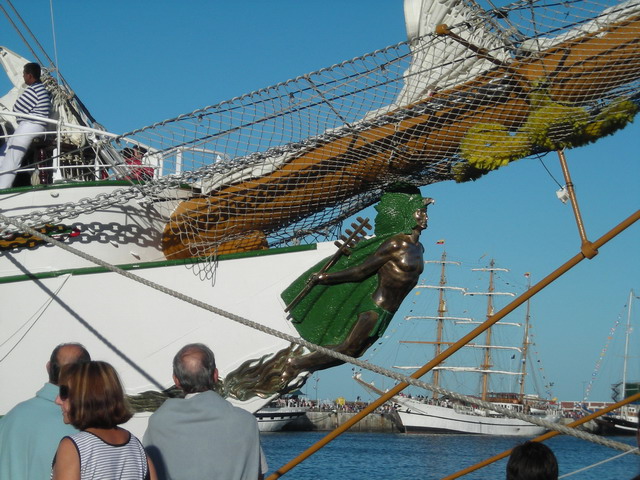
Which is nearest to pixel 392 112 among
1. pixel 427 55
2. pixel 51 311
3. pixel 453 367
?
pixel 427 55

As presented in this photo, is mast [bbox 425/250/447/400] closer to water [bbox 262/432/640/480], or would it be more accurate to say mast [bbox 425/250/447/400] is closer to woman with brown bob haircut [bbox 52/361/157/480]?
water [bbox 262/432/640/480]

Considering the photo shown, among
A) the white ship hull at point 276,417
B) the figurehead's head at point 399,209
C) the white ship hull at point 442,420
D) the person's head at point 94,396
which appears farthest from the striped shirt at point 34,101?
the white ship hull at point 442,420

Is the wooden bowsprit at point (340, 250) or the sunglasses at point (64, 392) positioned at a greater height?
the wooden bowsprit at point (340, 250)

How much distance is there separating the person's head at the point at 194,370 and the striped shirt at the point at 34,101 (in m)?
5.19

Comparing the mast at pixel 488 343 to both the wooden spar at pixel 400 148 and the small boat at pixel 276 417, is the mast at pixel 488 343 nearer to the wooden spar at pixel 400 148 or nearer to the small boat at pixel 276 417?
the small boat at pixel 276 417

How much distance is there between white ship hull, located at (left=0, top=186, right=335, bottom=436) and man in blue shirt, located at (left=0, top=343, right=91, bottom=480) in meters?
3.70

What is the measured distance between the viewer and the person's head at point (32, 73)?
27.2 ft

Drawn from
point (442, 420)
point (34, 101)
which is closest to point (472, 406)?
point (442, 420)

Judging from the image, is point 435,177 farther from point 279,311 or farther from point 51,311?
point 51,311

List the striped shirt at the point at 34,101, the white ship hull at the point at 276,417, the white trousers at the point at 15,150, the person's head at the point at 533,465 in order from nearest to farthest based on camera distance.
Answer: the person's head at the point at 533,465, the white trousers at the point at 15,150, the striped shirt at the point at 34,101, the white ship hull at the point at 276,417

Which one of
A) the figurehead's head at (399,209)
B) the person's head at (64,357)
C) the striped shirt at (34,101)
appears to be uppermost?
the striped shirt at (34,101)

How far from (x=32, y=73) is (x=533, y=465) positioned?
6561mm

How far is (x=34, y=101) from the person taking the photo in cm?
828

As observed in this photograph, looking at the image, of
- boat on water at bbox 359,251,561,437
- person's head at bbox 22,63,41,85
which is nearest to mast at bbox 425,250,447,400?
boat on water at bbox 359,251,561,437
